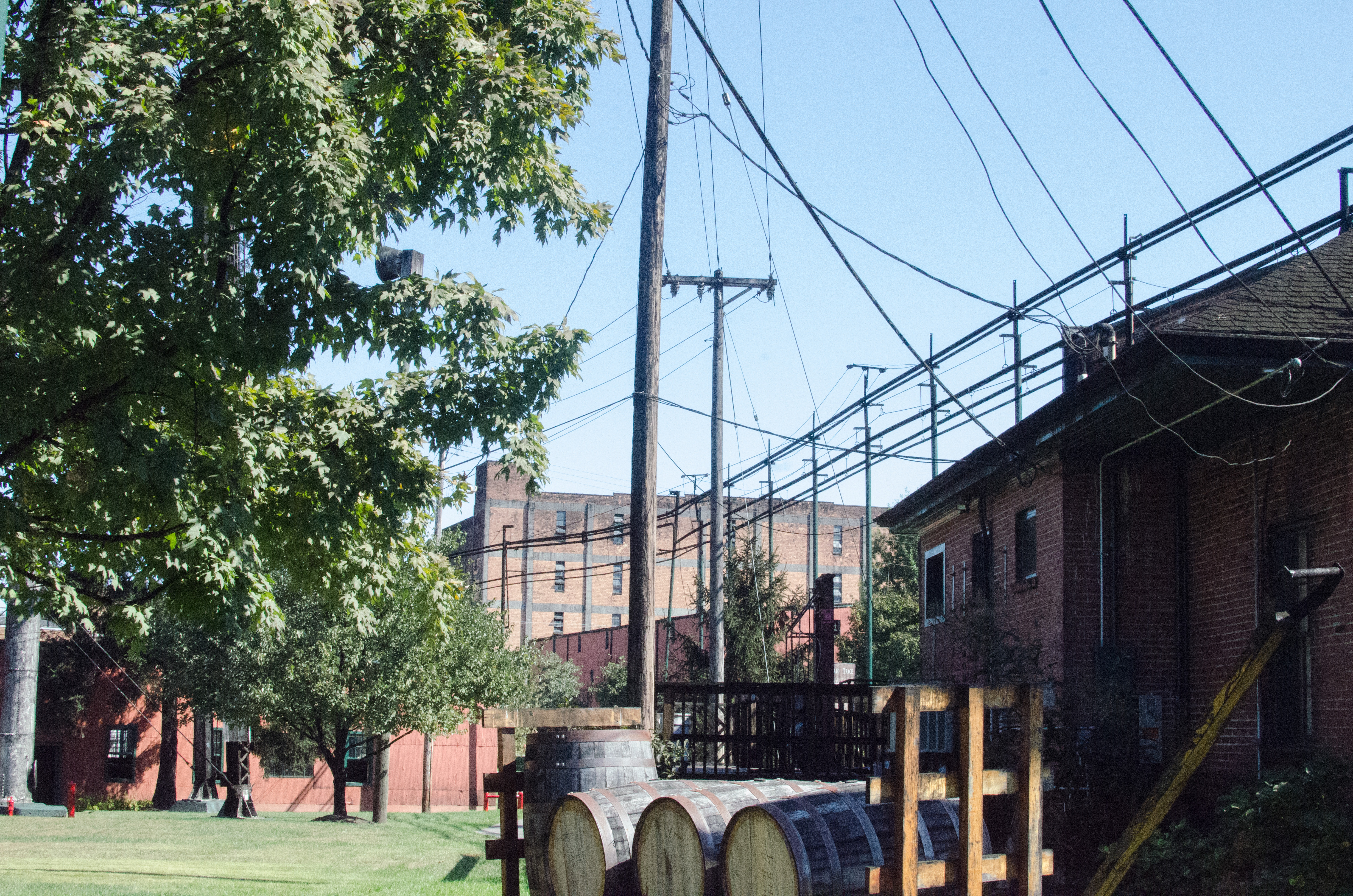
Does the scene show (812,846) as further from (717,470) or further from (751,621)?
(751,621)

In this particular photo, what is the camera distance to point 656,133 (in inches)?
474

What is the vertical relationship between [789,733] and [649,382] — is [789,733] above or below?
below

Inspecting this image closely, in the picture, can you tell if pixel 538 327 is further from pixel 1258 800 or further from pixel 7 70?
pixel 1258 800

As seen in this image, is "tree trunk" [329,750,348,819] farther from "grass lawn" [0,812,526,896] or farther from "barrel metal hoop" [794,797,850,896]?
"barrel metal hoop" [794,797,850,896]

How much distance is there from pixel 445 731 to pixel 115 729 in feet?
43.6

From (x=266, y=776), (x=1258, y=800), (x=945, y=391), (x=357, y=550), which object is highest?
(x=945, y=391)

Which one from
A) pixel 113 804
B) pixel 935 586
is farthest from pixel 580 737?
pixel 113 804

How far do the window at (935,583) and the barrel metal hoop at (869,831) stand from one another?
13674 mm

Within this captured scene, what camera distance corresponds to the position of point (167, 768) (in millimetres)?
35469

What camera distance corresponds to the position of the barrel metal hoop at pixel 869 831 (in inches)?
249

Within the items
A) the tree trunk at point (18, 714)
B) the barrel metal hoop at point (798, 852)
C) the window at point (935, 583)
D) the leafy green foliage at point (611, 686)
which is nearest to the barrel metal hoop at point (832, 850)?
the barrel metal hoop at point (798, 852)

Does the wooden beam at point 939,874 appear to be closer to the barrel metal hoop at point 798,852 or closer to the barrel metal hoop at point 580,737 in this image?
the barrel metal hoop at point 798,852

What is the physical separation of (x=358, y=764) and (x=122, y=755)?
22.5 ft

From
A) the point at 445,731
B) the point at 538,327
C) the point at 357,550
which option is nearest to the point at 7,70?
the point at 538,327
